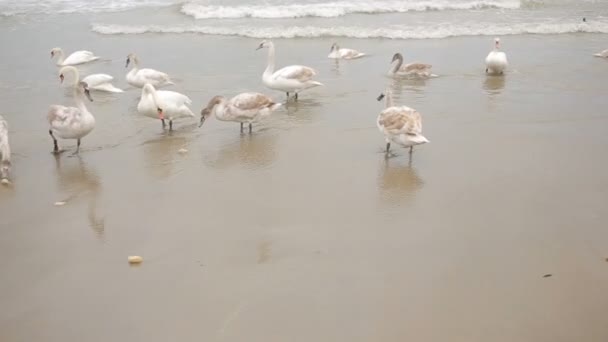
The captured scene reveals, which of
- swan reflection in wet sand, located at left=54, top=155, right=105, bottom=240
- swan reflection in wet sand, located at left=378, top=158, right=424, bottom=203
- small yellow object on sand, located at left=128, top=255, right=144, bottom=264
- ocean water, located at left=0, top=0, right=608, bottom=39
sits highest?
ocean water, located at left=0, top=0, right=608, bottom=39

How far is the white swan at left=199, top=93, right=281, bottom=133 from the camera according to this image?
8.67 metres

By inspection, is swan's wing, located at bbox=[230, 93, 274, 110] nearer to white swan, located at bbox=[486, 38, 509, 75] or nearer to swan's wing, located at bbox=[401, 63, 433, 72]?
swan's wing, located at bbox=[401, 63, 433, 72]

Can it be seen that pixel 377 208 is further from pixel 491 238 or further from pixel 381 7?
pixel 381 7

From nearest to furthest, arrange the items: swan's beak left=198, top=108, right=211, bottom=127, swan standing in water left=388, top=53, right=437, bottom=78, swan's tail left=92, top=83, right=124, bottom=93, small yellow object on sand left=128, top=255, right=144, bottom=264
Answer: small yellow object on sand left=128, top=255, right=144, bottom=264
swan's beak left=198, top=108, right=211, bottom=127
swan's tail left=92, top=83, right=124, bottom=93
swan standing in water left=388, top=53, right=437, bottom=78

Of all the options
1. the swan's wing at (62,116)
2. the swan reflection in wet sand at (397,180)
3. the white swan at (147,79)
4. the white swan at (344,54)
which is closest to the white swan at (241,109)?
the swan's wing at (62,116)

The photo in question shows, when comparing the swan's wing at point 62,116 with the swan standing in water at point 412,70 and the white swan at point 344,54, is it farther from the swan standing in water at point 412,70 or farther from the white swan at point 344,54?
the white swan at point 344,54

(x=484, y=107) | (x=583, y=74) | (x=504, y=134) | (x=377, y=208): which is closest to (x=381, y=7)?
(x=583, y=74)

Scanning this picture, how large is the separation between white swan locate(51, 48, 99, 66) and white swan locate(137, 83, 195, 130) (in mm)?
5473

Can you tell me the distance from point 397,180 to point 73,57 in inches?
386

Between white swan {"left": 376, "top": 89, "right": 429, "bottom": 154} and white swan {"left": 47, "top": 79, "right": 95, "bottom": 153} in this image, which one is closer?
white swan {"left": 376, "top": 89, "right": 429, "bottom": 154}

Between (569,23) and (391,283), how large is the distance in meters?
15.0

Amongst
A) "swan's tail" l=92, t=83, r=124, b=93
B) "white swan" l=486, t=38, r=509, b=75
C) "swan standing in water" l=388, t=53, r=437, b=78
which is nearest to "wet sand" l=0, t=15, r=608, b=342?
"swan's tail" l=92, t=83, r=124, b=93

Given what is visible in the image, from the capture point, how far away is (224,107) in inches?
345

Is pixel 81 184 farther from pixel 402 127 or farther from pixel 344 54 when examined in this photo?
pixel 344 54
